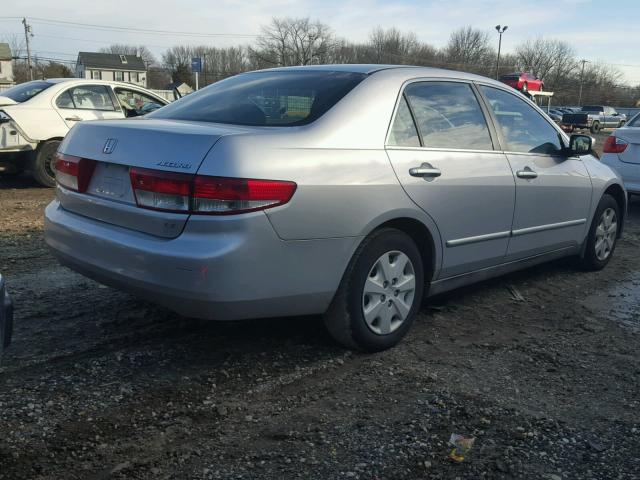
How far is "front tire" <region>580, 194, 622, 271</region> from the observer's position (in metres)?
5.36

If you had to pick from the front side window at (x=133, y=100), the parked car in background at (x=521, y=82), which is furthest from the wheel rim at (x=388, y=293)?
the parked car in background at (x=521, y=82)

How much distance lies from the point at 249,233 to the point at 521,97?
2.88 m

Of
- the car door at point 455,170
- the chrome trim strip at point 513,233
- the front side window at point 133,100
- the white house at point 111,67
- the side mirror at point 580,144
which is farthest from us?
the white house at point 111,67

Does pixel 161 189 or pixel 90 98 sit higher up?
pixel 90 98

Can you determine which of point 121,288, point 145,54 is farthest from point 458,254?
point 145,54

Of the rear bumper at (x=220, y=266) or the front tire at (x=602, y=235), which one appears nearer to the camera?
the rear bumper at (x=220, y=266)

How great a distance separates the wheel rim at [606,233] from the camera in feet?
17.9

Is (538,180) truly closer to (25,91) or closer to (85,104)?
(85,104)

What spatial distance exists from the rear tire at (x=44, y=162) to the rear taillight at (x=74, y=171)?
5.78 metres

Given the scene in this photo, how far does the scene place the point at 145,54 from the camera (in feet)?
345

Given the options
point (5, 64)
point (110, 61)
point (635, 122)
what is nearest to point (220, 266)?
point (635, 122)

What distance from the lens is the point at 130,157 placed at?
9.71 ft

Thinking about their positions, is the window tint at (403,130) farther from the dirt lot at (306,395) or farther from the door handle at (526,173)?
the dirt lot at (306,395)

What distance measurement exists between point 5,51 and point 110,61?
14659 millimetres
